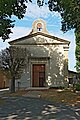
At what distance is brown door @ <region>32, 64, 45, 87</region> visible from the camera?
31.5m

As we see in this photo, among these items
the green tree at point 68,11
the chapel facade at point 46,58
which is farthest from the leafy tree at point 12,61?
the green tree at point 68,11

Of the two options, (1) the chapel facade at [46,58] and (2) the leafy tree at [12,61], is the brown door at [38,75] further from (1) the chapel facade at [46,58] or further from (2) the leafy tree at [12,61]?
(2) the leafy tree at [12,61]

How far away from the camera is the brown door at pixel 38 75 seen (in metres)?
31.5

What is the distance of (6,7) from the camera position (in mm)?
15531

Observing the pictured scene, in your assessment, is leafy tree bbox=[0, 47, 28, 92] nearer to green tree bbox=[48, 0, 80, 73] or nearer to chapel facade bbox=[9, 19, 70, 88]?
chapel facade bbox=[9, 19, 70, 88]

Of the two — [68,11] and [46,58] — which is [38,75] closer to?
[46,58]

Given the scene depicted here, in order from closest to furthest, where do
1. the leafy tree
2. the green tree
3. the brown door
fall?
the green tree
the leafy tree
the brown door

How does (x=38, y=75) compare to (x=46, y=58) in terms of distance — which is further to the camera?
(x=38, y=75)

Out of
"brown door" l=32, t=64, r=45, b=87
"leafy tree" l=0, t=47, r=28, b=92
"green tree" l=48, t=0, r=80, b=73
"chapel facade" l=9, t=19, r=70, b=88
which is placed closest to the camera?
"green tree" l=48, t=0, r=80, b=73

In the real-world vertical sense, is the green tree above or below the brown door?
above

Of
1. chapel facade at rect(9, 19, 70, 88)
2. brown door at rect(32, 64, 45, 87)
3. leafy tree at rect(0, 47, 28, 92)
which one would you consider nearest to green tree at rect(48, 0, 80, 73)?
leafy tree at rect(0, 47, 28, 92)

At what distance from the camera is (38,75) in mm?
31938

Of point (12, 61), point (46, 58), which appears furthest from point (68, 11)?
point (46, 58)

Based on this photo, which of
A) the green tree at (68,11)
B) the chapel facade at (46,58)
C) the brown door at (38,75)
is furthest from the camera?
the brown door at (38,75)
